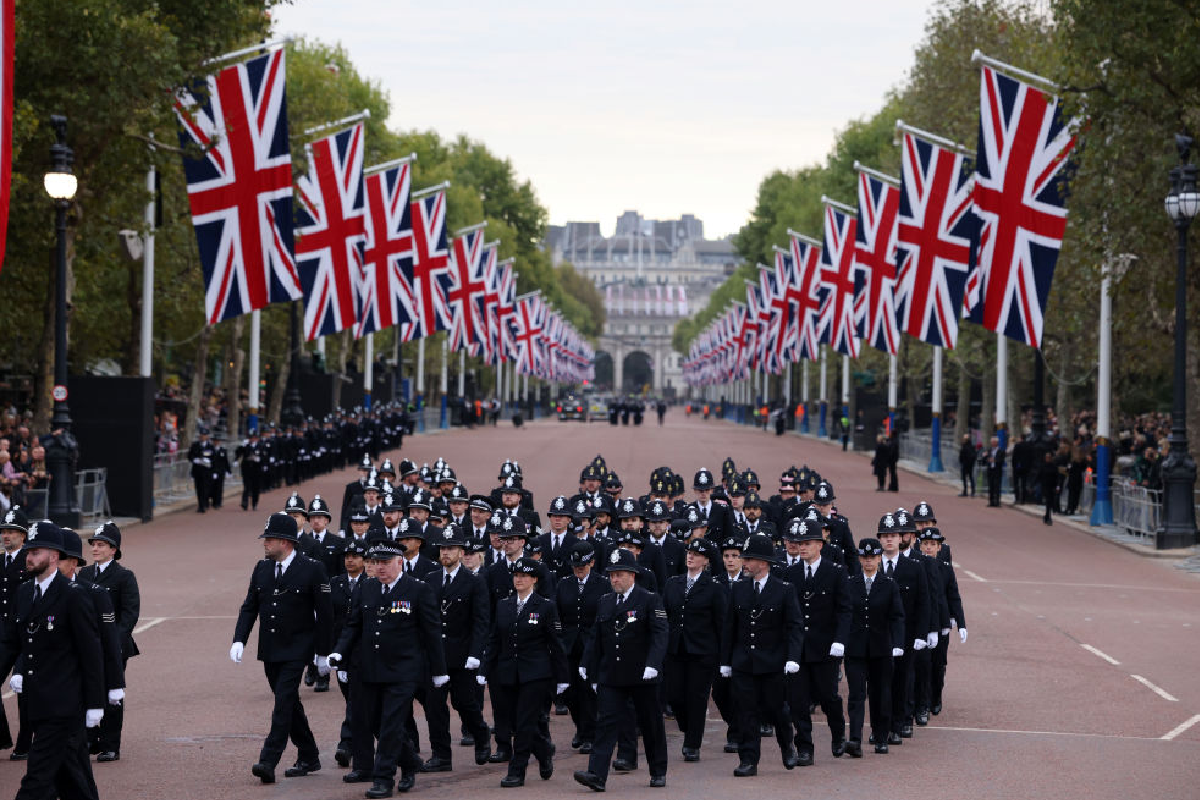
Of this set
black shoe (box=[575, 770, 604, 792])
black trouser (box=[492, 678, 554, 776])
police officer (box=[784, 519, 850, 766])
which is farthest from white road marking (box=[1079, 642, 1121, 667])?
black shoe (box=[575, 770, 604, 792])

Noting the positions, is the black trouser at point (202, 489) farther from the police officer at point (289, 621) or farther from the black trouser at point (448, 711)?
the police officer at point (289, 621)

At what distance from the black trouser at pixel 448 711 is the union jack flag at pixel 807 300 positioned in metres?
45.0

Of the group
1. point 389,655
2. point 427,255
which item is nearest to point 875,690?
point 389,655

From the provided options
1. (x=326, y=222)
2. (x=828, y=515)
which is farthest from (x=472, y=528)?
(x=326, y=222)

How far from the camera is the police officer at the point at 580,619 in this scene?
13852 millimetres

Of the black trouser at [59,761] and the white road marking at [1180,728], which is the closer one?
the black trouser at [59,761]

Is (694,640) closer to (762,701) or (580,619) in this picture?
(762,701)

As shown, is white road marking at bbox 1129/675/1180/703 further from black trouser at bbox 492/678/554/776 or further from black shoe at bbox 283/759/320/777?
black shoe at bbox 283/759/320/777

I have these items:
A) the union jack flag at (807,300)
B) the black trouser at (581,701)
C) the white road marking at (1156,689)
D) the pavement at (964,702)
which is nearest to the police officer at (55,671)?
the pavement at (964,702)

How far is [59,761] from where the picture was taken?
34.7 ft

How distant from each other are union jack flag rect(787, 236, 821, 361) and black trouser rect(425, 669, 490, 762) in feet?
147

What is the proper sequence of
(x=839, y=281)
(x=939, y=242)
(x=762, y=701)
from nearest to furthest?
(x=762, y=701)
(x=939, y=242)
(x=839, y=281)

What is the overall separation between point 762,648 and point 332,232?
3067 centimetres

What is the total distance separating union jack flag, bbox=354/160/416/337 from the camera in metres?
46.8
